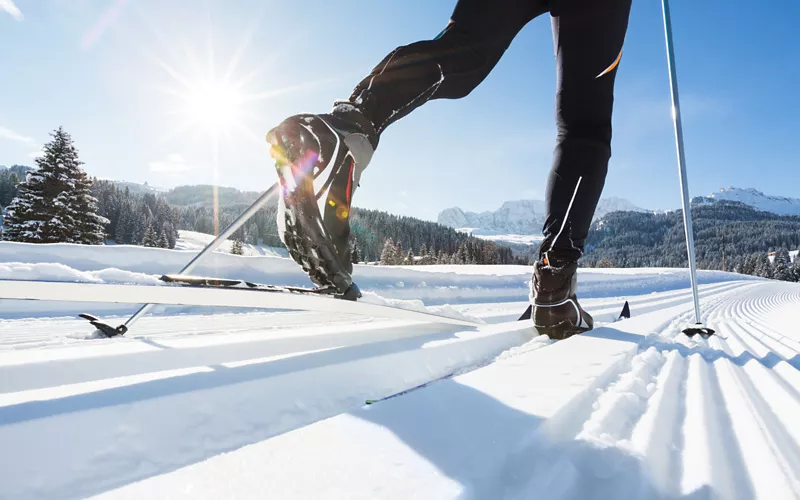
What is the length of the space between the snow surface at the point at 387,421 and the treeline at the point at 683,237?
7468 cm

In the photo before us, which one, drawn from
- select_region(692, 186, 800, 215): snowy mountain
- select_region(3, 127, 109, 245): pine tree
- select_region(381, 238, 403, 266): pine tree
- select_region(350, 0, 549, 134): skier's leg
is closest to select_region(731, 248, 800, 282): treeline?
select_region(381, 238, 403, 266): pine tree

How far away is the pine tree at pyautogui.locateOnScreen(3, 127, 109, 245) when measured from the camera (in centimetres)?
1848

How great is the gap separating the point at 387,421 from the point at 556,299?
3.15 ft

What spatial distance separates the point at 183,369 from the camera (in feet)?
2.12

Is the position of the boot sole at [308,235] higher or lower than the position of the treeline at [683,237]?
lower

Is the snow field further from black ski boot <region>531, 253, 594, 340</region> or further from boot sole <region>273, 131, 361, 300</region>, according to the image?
black ski boot <region>531, 253, 594, 340</region>

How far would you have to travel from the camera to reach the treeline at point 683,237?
85188 mm

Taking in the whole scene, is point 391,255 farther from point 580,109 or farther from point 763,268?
point 763,268

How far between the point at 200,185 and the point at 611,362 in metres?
153

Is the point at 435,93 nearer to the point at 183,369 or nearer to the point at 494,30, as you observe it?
the point at 494,30

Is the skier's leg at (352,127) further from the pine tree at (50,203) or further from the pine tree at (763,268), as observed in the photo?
the pine tree at (763,268)

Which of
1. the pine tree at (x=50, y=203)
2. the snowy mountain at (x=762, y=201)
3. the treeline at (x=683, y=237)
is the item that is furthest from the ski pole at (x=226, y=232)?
the snowy mountain at (x=762, y=201)

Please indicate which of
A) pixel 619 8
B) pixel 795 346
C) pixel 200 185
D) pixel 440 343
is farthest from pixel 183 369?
pixel 200 185

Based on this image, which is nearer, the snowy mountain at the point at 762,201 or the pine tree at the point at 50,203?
the pine tree at the point at 50,203
